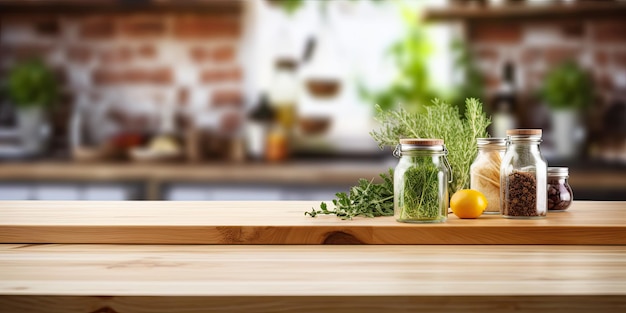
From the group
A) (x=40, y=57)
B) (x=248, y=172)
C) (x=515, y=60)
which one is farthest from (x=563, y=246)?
(x=40, y=57)

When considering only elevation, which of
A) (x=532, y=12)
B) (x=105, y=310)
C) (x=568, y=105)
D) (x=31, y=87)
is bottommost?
(x=105, y=310)

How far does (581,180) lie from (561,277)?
208 cm

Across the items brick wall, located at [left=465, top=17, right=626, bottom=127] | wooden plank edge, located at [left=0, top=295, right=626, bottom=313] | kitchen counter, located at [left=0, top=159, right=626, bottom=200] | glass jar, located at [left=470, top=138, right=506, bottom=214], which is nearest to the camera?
wooden plank edge, located at [left=0, top=295, right=626, bottom=313]

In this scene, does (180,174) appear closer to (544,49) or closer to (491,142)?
(491,142)

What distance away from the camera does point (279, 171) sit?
3086mm

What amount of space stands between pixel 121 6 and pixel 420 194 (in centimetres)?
264

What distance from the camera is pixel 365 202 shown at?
4.87 ft

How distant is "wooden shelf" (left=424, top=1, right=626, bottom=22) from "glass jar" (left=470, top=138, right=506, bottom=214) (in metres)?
2.09

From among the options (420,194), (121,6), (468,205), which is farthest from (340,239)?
(121,6)

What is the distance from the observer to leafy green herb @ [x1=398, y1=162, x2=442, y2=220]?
51.8 inches

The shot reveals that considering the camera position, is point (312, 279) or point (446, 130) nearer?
point (312, 279)

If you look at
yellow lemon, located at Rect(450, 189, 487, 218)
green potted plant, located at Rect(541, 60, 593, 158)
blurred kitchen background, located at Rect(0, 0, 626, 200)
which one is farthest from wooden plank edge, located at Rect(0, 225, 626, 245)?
green potted plant, located at Rect(541, 60, 593, 158)

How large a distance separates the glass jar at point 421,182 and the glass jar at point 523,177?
0.52ft

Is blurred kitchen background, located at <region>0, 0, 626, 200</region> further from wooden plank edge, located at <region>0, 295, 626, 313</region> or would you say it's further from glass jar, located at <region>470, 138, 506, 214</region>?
wooden plank edge, located at <region>0, 295, 626, 313</region>
